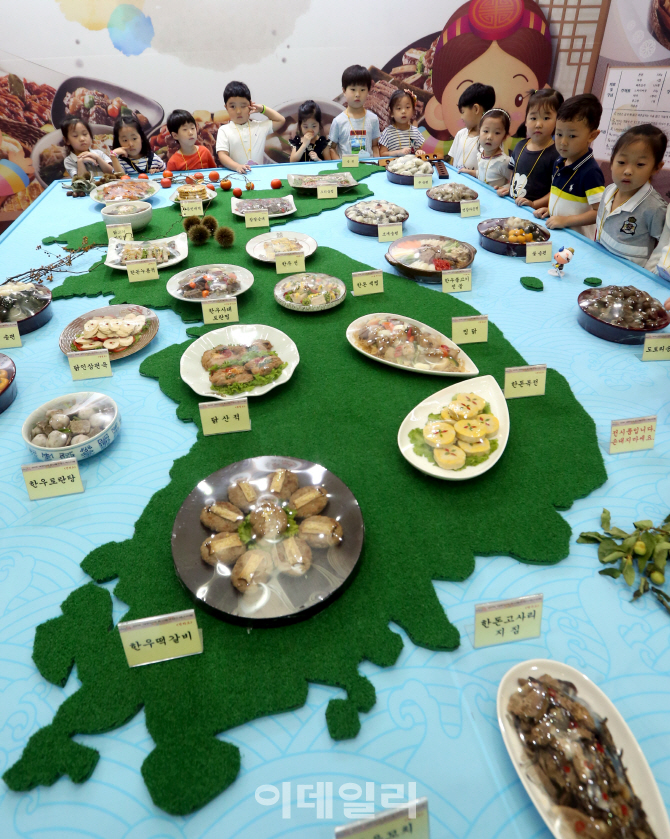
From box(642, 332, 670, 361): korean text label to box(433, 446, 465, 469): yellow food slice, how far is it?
112 centimetres

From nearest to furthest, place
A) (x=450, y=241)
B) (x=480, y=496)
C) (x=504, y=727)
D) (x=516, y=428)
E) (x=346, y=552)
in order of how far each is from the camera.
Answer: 1. (x=504, y=727)
2. (x=346, y=552)
3. (x=480, y=496)
4. (x=516, y=428)
5. (x=450, y=241)

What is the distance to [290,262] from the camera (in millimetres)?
3107

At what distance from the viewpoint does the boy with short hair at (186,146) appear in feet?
16.6

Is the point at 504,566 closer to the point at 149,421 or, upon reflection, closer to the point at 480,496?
the point at 480,496

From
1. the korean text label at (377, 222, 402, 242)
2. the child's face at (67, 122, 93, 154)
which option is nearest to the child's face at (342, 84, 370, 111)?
the child's face at (67, 122, 93, 154)

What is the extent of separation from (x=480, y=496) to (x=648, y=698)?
70cm

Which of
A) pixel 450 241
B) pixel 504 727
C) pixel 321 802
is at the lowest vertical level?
pixel 321 802

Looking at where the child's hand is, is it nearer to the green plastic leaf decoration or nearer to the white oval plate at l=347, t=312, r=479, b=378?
the green plastic leaf decoration

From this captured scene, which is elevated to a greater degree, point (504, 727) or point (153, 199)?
point (153, 199)

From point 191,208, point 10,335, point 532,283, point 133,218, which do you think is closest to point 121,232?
point 133,218

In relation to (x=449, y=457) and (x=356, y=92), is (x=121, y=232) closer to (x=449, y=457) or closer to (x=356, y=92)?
(x=449, y=457)

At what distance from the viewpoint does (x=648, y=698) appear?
3.90ft

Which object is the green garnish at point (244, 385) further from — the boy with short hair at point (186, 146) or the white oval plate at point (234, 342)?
the boy with short hair at point (186, 146)

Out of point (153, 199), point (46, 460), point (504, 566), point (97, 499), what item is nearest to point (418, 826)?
point (504, 566)
